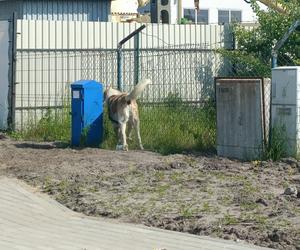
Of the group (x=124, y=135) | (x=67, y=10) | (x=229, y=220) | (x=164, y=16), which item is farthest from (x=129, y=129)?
(x=67, y=10)

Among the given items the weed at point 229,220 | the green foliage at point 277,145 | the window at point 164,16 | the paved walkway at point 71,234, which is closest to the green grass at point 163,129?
the green foliage at point 277,145

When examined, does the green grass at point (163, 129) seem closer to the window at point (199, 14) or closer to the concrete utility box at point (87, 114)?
the concrete utility box at point (87, 114)

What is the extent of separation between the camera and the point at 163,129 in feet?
52.0

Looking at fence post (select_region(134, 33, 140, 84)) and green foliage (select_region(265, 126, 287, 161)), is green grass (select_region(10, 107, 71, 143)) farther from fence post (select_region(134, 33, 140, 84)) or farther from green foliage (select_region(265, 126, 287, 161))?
green foliage (select_region(265, 126, 287, 161))

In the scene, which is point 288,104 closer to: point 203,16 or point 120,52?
point 120,52

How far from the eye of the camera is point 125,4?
34.1 m

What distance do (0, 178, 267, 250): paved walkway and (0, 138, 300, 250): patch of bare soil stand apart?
0.26 m

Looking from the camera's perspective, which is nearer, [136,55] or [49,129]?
[49,129]

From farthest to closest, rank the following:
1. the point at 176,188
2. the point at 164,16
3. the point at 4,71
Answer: the point at 164,16 → the point at 4,71 → the point at 176,188

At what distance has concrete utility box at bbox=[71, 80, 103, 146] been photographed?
15.5m

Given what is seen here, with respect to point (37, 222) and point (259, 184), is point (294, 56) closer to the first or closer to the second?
point (259, 184)

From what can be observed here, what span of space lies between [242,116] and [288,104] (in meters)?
0.83

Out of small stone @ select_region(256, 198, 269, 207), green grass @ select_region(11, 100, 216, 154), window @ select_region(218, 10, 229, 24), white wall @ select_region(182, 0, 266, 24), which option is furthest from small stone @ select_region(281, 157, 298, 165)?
window @ select_region(218, 10, 229, 24)

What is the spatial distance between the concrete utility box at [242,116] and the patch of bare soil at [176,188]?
1.33 ft
